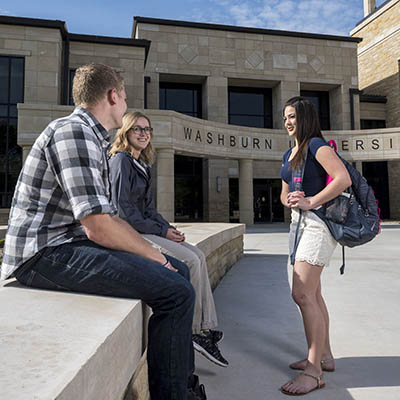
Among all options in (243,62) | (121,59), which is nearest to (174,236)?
(121,59)

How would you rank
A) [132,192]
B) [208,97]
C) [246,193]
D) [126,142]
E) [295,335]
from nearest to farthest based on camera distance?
[132,192]
[126,142]
[295,335]
[246,193]
[208,97]

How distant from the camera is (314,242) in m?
2.57

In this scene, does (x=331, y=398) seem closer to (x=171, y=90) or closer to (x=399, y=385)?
(x=399, y=385)

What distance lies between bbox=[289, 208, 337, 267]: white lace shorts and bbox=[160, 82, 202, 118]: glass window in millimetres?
22553

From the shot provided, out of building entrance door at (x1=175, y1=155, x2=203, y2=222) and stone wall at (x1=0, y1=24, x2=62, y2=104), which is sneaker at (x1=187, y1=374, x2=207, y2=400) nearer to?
stone wall at (x1=0, y1=24, x2=62, y2=104)

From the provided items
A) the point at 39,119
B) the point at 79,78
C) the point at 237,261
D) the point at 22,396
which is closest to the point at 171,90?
the point at 39,119

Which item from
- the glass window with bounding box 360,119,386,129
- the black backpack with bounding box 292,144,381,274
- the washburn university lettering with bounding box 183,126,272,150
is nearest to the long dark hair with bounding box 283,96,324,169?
the black backpack with bounding box 292,144,381,274

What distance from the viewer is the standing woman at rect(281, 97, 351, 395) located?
8.28ft

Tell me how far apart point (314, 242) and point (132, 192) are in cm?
148

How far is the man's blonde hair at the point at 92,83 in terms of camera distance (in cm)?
198

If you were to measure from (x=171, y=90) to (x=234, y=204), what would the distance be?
9023 mm

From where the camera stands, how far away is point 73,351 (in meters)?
1.09

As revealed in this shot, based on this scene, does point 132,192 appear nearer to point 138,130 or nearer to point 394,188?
point 138,130

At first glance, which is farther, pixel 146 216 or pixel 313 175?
pixel 146 216
